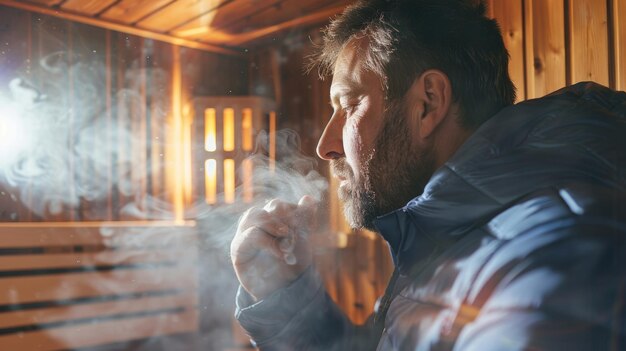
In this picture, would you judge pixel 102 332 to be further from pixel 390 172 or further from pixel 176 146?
pixel 390 172

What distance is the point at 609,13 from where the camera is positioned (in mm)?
1346

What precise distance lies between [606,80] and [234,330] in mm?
2325

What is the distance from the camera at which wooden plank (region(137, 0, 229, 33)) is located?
103 inches

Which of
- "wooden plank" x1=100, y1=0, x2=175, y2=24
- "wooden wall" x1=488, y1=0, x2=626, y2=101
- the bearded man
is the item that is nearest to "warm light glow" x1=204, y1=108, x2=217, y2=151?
"wooden plank" x1=100, y1=0, x2=175, y2=24

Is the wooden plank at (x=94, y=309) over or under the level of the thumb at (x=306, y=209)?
under

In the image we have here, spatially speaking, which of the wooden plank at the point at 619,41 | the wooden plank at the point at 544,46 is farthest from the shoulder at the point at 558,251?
the wooden plank at the point at 544,46

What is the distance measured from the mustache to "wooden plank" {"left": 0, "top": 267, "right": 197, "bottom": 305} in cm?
219

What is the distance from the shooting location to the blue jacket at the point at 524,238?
0.51 metres

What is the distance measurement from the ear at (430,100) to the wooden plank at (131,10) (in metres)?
1.90

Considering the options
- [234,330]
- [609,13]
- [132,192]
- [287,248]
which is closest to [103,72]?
[132,192]

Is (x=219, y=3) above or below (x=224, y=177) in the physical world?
above

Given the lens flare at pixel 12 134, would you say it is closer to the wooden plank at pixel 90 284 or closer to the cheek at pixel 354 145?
the wooden plank at pixel 90 284

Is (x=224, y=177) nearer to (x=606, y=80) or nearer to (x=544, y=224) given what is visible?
(x=606, y=80)

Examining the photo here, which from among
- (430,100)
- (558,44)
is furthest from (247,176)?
(430,100)
